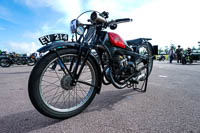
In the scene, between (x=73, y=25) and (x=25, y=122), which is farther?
(x=73, y=25)

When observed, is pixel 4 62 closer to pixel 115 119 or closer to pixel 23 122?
pixel 23 122

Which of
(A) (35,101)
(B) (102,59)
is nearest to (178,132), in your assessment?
(B) (102,59)

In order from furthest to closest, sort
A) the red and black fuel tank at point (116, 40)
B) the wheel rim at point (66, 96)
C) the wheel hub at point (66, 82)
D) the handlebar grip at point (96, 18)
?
the red and black fuel tank at point (116, 40)
the handlebar grip at point (96, 18)
the wheel hub at point (66, 82)
the wheel rim at point (66, 96)

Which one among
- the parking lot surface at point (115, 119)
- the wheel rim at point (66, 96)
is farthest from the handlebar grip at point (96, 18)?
the parking lot surface at point (115, 119)

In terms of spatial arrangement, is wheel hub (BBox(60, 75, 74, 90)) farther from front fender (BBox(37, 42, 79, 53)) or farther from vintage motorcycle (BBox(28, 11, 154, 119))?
front fender (BBox(37, 42, 79, 53))

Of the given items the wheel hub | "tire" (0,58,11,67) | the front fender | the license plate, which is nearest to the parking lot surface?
the wheel hub

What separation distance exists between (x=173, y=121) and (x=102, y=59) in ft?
3.80

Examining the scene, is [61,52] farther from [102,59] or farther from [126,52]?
[126,52]

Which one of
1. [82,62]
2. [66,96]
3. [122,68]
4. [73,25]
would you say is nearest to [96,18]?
[73,25]

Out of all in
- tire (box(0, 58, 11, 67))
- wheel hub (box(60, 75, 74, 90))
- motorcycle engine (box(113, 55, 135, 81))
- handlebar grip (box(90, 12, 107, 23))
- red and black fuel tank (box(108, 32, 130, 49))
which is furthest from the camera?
tire (box(0, 58, 11, 67))

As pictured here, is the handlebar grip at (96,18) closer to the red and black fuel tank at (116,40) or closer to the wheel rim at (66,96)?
the red and black fuel tank at (116,40)

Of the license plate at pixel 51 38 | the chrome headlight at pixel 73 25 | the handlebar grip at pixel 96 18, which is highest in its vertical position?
the handlebar grip at pixel 96 18

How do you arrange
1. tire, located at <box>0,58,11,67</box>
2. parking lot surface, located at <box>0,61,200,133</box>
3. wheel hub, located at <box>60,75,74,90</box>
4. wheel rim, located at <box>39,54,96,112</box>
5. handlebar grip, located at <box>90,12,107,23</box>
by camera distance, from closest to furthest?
parking lot surface, located at <box>0,61,200,133</box> < wheel rim, located at <box>39,54,96,112</box> < wheel hub, located at <box>60,75,74,90</box> < handlebar grip, located at <box>90,12,107,23</box> < tire, located at <box>0,58,11,67</box>

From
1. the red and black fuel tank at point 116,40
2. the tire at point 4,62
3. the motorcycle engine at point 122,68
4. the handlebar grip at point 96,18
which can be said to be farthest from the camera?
the tire at point 4,62
